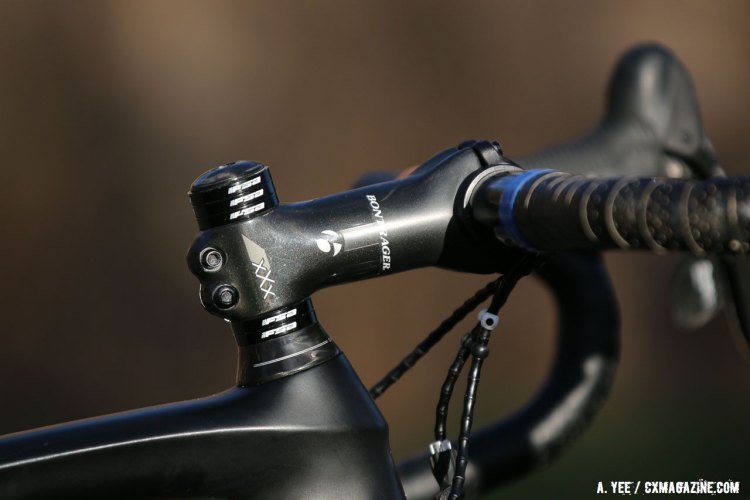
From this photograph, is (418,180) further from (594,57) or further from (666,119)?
(594,57)

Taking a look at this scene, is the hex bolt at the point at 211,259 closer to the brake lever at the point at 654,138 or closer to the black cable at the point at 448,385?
the black cable at the point at 448,385

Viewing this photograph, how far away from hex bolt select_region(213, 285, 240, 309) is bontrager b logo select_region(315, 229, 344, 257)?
0.28 ft

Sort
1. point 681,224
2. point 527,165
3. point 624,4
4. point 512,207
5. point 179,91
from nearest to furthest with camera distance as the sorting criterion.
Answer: point 681,224 → point 512,207 → point 527,165 → point 179,91 → point 624,4

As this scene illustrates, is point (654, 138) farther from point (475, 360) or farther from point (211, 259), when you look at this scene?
point (211, 259)

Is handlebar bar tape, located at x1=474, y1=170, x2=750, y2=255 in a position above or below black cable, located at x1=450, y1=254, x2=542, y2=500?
above

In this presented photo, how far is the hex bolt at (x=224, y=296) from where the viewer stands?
0.87m

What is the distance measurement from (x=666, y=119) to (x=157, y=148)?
363cm

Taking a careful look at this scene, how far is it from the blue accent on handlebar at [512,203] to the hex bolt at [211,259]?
0.77ft

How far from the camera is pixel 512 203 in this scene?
851 mm

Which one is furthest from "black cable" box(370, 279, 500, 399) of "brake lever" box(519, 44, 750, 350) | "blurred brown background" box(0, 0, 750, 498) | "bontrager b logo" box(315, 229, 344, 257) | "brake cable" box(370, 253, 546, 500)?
"blurred brown background" box(0, 0, 750, 498)

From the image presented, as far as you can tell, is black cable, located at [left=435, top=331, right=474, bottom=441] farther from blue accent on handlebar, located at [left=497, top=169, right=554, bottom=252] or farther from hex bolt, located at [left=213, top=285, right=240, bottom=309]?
hex bolt, located at [left=213, top=285, right=240, bottom=309]

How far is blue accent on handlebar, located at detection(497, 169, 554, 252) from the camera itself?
0.85 metres

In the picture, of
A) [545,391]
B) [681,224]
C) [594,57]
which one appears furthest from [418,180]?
[594,57]

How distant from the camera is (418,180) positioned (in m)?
0.92
